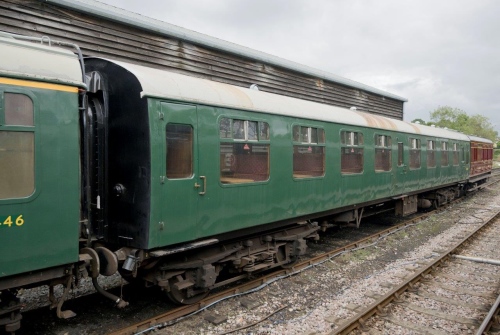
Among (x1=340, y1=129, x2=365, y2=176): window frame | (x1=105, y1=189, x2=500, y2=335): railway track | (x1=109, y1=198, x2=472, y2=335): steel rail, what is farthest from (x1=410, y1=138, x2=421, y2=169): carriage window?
(x1=340, y1=129, x2=365, y2=176): window frame

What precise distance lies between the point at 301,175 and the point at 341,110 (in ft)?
8.51

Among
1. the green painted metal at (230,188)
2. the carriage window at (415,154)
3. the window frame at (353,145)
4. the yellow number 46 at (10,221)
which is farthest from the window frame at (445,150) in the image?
the yellow number 46 at (10,221)

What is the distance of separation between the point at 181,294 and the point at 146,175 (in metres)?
1.86

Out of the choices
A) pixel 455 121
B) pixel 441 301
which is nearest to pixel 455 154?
pixel 441 301

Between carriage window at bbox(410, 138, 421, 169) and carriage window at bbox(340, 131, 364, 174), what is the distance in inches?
145

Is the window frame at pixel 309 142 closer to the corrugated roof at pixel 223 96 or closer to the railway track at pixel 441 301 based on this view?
the corrugated roof at pixel 223 96

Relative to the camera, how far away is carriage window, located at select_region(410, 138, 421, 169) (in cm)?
1179

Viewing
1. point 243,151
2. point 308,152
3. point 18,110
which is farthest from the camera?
point 308,152

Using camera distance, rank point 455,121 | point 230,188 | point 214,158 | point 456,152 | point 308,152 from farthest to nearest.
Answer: point 455,121 < point 456,152 < point 308,152 < point 230,188 < point 214,158

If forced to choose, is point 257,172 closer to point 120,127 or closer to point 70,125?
point 120,127

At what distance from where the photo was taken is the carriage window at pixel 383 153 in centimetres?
964

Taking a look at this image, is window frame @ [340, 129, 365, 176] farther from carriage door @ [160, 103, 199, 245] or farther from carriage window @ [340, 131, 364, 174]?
carriage door @ [160, 103, 199, 245]

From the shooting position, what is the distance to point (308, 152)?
7.10 meters

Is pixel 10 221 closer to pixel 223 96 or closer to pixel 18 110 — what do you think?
pixel 18 110
